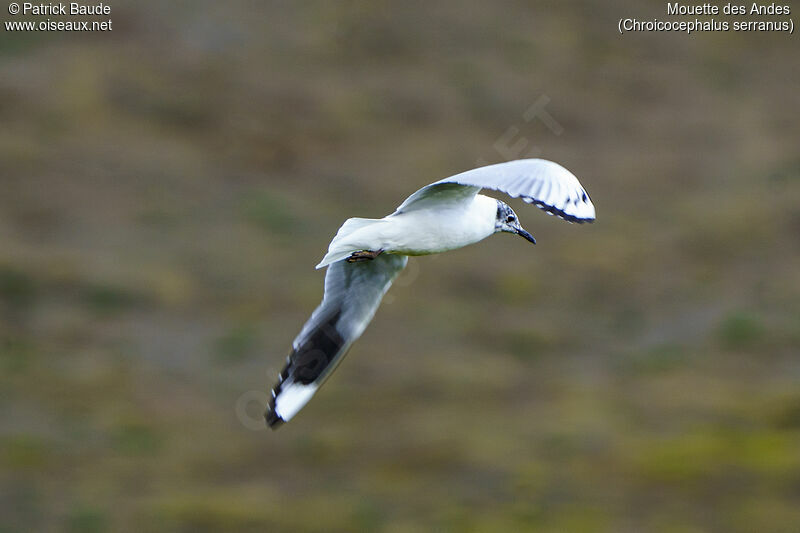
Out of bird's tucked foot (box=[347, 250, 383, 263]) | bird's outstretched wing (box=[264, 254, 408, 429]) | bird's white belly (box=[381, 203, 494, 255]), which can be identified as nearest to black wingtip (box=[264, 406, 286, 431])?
bird's outstretched wing (box=[264, 254, 408, 429])

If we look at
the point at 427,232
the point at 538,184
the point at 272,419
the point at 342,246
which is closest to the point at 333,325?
Result: the point at 272,419

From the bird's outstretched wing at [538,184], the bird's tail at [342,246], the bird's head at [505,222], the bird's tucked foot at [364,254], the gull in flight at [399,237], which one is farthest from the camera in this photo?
the bird's head at [505,222]

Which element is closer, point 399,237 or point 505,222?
point 399,237

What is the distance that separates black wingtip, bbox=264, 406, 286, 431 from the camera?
4.81 m

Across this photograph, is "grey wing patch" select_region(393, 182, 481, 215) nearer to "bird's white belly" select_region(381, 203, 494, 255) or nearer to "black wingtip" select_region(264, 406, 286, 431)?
"bird's white belly" select_region(381, 203, 494, 255)

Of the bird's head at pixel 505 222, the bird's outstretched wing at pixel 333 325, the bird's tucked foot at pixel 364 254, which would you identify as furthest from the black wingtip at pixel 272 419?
the bird's head at pixel 505 222

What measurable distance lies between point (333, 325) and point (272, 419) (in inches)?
18.0

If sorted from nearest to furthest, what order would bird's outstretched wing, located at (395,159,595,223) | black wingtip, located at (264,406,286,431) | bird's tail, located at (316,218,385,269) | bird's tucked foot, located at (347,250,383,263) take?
1. bird's outstretched wing, located at (395,159,595,223)
2. bird's tail, located at (316,218,385,269)
3. bird's tucked foot, located at (347,250,383,263)
4. black wingtip, located at (264,406,286,431)

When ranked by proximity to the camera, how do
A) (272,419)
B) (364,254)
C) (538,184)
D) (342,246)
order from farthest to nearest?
(272,419) < (364,254) < (342,246) < (538,184)

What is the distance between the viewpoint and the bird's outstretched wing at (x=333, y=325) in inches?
190

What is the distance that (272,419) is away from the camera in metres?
4.86

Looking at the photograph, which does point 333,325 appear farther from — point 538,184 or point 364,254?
point 538,184

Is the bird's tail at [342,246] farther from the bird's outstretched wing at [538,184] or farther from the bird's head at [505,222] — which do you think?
the bird's head at [505,222]

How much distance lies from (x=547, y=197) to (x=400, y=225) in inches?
26.1
